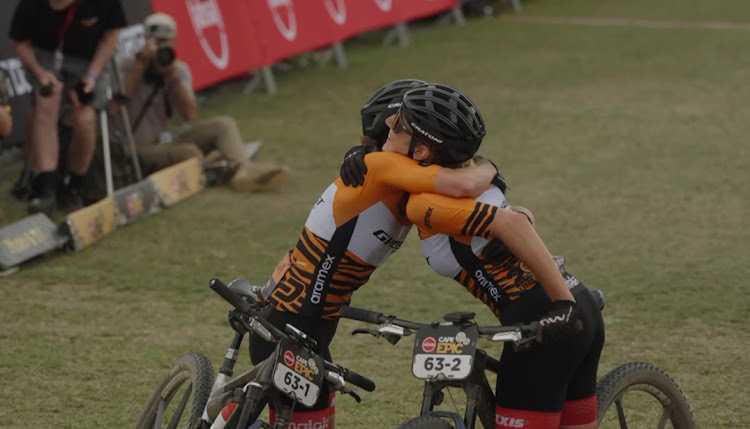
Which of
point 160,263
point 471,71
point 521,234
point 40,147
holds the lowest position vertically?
point 471,71

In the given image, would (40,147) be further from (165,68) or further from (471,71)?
(471,71)

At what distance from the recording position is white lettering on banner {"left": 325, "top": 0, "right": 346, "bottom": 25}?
17094 millimetres

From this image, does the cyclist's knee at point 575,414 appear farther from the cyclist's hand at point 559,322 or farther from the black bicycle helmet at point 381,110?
the black bicycle helmet at point 381,110

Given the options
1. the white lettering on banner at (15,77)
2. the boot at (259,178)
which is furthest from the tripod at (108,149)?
the boot at (259,178)

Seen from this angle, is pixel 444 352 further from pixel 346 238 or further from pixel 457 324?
pixel 346 238

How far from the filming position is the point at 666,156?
12273mm

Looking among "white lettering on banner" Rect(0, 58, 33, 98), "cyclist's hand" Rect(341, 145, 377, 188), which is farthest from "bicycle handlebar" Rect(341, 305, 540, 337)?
"white lettering on banner" Rect(0, 58, 33, 98)

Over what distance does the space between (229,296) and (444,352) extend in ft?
2.68

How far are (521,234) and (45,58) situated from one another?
23.2ft

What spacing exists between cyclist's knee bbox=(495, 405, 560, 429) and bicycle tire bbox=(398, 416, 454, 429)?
0.42 m

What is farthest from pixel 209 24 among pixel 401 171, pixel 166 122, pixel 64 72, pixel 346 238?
pixel 401 171

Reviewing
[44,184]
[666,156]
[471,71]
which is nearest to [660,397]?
[44,184]

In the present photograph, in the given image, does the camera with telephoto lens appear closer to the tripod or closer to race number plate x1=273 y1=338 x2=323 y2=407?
the tripod

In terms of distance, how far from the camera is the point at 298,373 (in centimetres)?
466
